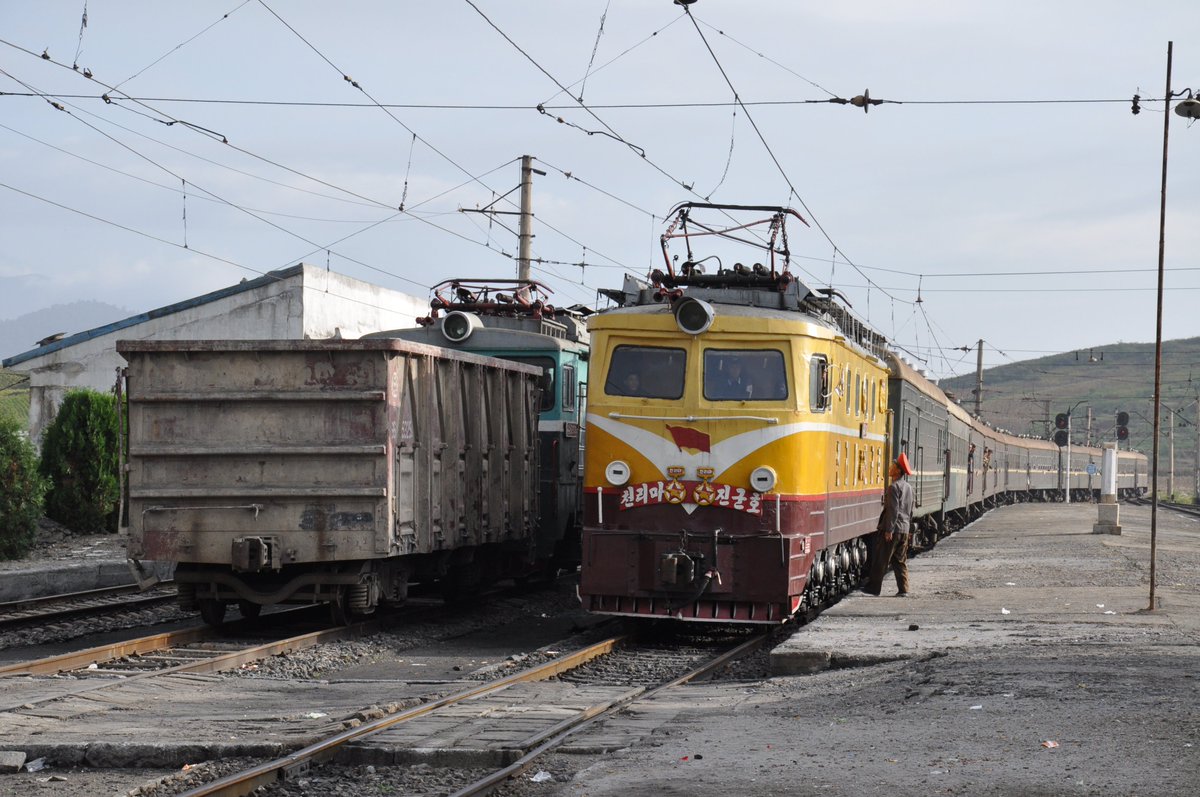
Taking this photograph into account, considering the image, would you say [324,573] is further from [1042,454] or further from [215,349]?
[1042,454]

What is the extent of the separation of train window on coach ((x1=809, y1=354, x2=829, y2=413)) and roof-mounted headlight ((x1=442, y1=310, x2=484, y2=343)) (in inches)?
214

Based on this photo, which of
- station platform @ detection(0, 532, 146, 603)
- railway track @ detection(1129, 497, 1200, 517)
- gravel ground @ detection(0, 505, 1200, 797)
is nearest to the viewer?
gravel ground @ detection(0, 505, 1200, 797)

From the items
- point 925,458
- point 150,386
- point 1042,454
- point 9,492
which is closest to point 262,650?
point 150,386

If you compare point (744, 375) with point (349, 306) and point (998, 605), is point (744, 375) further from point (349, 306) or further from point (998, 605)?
point (349, 306)

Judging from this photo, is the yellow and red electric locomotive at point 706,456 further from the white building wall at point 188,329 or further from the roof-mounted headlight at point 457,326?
the white building wall at point 188,329

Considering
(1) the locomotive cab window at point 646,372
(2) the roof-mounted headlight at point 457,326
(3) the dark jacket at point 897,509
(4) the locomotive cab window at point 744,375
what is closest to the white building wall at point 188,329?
(2) the roof-mounted headlight at point 457,326

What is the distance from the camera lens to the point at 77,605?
16.2 metres

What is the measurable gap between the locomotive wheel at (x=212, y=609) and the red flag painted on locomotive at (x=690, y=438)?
15.4 ft

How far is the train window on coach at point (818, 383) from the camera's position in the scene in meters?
13.2

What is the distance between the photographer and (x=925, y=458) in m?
24.8

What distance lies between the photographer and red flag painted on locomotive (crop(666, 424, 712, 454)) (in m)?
13.0

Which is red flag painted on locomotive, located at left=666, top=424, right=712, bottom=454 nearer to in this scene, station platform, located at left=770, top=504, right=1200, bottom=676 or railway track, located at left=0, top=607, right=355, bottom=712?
station platform, located at left=770, top=504, right=1200, bottom=676

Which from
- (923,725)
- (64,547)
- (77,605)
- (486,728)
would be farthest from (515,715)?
(64,547)

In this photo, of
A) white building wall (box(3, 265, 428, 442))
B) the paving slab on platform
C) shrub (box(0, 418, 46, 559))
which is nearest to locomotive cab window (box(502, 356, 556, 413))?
the paving slab on platform
